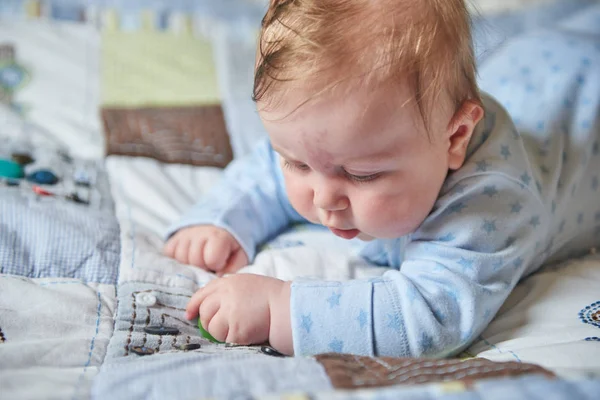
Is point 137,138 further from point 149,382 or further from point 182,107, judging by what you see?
point 149,382

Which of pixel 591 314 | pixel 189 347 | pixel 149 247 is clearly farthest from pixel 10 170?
pixel 591 314

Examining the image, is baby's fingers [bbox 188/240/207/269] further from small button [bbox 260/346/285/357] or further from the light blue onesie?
small button [bbox 260/346/285/357]

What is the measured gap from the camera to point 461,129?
0.74m

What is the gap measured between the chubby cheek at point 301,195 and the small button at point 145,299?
19cm

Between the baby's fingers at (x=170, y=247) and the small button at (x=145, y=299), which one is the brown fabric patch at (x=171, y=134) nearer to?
the baby's fingers at (x=170, y=247)

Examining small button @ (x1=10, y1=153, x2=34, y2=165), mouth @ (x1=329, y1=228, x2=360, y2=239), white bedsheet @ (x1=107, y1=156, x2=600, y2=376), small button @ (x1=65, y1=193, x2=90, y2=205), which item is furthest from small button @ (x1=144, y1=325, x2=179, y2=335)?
small button @ (x1=10, y1=153, x2=34, y2=165)

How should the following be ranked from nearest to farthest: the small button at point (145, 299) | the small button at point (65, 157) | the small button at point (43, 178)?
the small button at point (145, 299)
the small button at point (43, 178)
the small button at point (65, 157)

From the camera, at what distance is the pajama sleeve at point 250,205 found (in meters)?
0.93

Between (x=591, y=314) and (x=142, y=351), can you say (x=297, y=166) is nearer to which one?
(x=142, y=351)

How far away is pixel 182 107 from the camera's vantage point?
1.35 meters

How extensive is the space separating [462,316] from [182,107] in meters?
0.81

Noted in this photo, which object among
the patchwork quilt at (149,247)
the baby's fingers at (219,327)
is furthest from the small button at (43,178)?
the baby's fingers at (219,327)

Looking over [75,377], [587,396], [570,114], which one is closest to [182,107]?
[570,114]

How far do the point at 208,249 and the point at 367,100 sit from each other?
0.33 m
